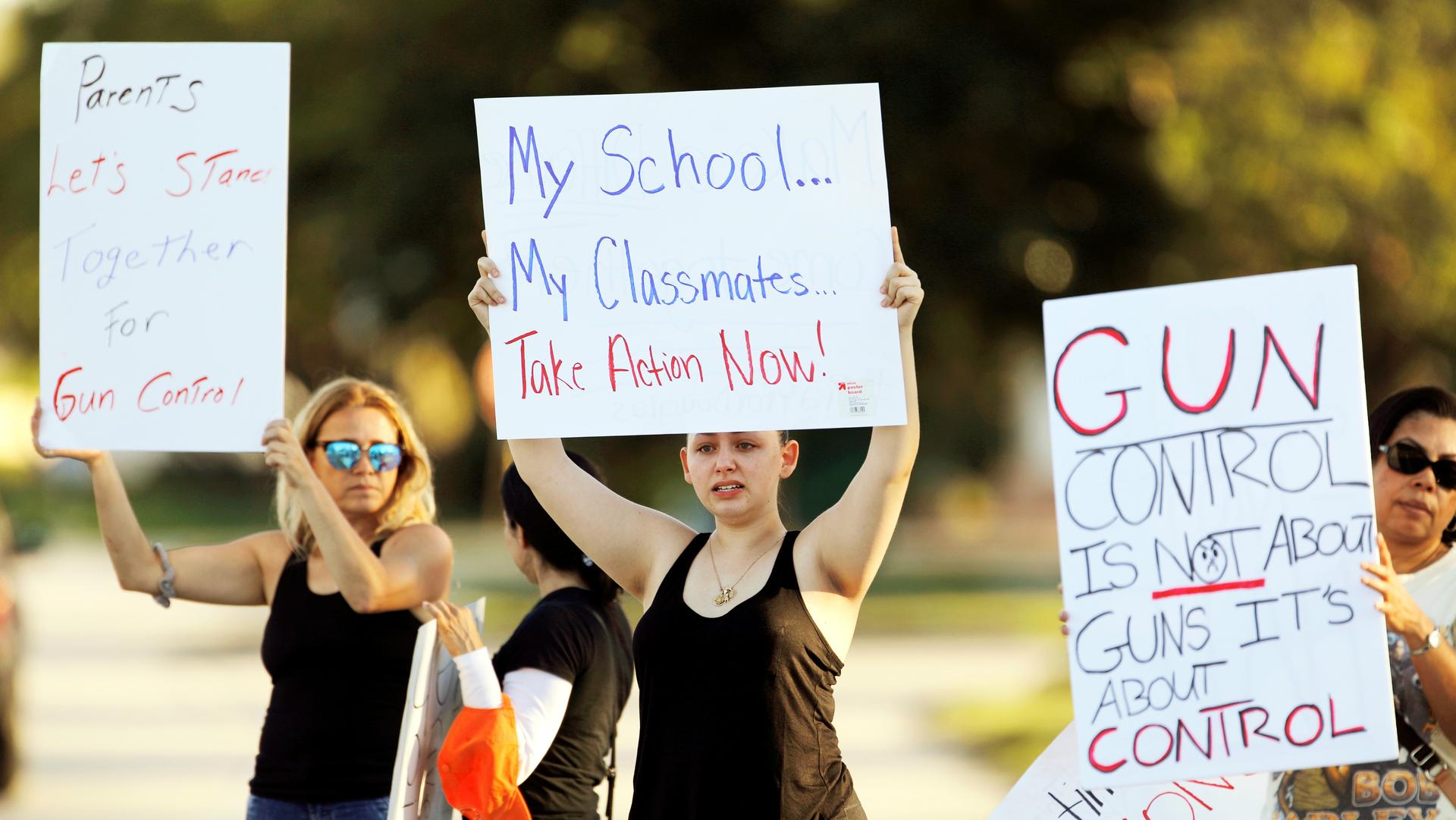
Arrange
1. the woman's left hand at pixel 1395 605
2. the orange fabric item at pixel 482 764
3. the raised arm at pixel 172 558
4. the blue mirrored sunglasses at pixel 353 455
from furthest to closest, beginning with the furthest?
the blue mirrored sunglasses at pixel 353 455 < the raised arm at pixel 172 558 < the orange fabric item at pixel 482 764 < the woman's left hand at pixel 1395 605

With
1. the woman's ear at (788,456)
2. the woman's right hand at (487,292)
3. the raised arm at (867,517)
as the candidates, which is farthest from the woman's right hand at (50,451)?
the raised arm at (867,517)

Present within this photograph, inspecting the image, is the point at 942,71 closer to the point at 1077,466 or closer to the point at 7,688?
the point at 7,688

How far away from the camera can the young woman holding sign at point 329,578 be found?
12.0 ft

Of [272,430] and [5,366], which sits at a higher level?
[5,366]

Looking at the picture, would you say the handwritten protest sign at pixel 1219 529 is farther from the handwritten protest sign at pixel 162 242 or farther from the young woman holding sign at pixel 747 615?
the handwritten protest sign at pixel 162 242

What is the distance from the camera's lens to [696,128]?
3457 mm

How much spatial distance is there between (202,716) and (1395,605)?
8978 mm

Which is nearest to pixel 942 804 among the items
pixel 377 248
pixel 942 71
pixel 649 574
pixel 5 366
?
pixel 649 574

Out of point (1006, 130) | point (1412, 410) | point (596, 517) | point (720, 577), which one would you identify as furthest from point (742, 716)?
point (1006, 130)

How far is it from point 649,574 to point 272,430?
970mm

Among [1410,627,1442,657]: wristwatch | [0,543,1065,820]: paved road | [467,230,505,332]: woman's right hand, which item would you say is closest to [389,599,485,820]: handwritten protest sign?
[467,230,505,332]: woman's right hand

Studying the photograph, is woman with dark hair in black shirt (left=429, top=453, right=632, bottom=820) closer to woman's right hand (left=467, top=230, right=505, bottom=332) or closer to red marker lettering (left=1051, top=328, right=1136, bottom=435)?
woman's right hand (left=467, top=230, right=505, bottom=332)

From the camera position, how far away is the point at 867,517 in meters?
3.08

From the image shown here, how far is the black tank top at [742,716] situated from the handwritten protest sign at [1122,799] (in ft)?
1.79
